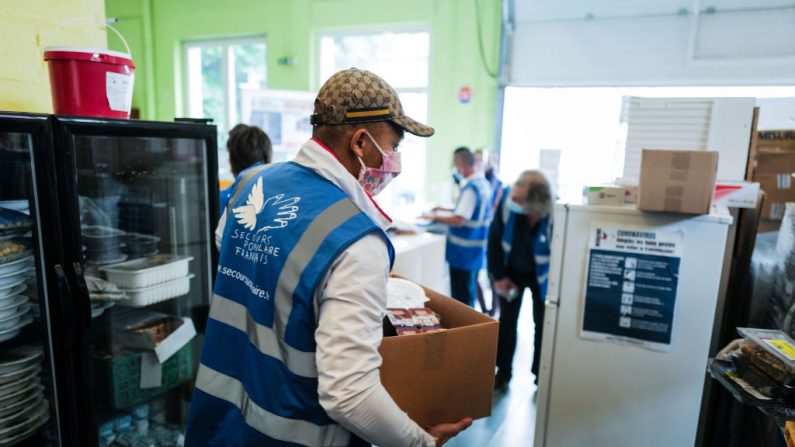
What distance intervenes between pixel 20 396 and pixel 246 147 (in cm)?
136

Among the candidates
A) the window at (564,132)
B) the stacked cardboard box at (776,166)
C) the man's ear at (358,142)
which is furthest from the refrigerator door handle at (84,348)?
the window at (564,132)

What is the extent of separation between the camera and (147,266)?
6.63 feet

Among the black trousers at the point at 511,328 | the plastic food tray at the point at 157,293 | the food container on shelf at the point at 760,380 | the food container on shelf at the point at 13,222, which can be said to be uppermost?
the food container on shelf at the point at 13,222

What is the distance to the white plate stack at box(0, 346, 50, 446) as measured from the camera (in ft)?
5.28

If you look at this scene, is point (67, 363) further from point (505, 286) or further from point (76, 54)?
point (505, 286)

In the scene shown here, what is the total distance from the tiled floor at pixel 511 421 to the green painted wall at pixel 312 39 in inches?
108

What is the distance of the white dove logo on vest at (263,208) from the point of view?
104cm

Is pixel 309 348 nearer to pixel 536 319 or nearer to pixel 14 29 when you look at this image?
pixel 14 29

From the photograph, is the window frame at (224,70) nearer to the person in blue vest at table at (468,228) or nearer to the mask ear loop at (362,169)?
the person in blue vest at table at (468,228)

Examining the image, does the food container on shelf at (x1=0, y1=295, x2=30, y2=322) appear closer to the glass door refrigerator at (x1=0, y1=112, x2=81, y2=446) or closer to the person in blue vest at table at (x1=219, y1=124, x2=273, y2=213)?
the glass door refrigerator at (x1=0, y1=112, x2=81, y2=446)

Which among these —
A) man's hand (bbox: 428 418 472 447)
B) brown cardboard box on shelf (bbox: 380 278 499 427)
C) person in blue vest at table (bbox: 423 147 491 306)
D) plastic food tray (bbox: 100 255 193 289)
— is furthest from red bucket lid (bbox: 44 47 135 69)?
person in blue vest at table (bbox: 423 147 491 306)

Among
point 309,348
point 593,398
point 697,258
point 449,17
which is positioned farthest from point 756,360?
point 449,17

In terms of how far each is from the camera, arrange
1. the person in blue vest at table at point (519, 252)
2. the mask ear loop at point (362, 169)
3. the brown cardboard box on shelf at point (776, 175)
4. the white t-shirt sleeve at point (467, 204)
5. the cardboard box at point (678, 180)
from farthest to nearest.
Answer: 1. the white t-shirt sleeve at point (467, 204)
2. the person in blue vest at table at point (519, 252)
3. the brown cardboard box on shelf at point (776, 175)
4. the cardboard box at point (678, 180)
5. the mask ear loop at point (362, 169)

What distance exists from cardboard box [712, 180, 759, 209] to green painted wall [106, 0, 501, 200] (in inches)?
134
